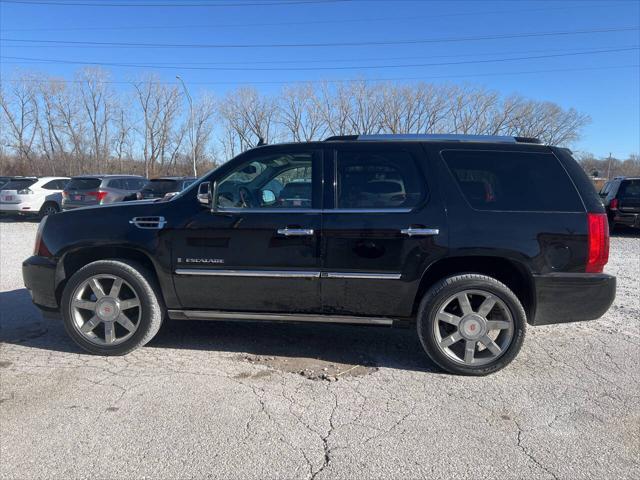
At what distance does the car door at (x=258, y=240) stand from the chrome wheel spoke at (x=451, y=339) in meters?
1.05

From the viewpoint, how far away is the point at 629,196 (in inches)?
543

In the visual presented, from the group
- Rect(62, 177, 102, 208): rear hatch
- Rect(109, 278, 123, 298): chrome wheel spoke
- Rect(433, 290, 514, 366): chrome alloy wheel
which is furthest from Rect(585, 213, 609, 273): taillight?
Rect(62, 177, 102, 208): rear hatch

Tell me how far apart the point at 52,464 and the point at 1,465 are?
0.91ft

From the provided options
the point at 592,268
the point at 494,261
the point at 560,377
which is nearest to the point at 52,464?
the point at 494,261

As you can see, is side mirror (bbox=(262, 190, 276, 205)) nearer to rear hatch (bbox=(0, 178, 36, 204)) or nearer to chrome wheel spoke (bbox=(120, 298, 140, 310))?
chrome wheel spoke (bbox=(120, 298, 140, 310))

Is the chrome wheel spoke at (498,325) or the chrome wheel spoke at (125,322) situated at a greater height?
the chrome wheel spoke at (498,325)

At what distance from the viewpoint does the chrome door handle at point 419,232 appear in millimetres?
3842

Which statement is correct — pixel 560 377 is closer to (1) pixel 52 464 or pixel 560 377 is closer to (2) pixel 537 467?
(2) pixel 537 467

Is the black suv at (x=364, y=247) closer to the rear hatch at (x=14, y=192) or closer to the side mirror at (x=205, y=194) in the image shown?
the side mirror at (x=205, y=194)

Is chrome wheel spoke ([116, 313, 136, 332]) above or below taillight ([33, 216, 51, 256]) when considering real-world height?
below

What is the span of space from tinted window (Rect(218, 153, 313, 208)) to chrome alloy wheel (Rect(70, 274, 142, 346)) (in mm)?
1190

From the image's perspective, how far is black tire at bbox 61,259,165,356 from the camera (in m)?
4.19

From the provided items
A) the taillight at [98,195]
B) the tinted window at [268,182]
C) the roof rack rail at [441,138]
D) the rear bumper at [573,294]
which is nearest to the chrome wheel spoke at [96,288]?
the tinted window at [268,182]

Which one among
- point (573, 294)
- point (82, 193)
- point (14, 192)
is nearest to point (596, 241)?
point (573, 294)
